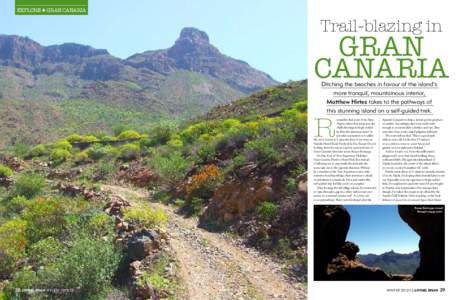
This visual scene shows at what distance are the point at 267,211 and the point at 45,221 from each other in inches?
189

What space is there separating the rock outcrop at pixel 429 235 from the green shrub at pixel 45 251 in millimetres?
5781

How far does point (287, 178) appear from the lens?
10.2 m

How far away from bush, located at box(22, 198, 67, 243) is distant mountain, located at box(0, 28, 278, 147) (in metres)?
37.3

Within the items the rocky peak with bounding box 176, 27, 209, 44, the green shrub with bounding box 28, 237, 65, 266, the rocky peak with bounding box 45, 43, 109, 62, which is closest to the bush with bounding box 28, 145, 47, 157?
the green shrub with bounding box 28, 237, 65, 266

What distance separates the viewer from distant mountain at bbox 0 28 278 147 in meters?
56.7

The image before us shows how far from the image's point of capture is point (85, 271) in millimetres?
7332

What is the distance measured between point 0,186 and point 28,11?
865cm

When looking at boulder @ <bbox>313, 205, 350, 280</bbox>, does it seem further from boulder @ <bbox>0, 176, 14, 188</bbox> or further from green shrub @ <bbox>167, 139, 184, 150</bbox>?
boulder @ <bbox>0, 176, 14, 188</bbox>

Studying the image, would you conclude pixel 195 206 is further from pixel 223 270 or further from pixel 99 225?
pixel 223 270

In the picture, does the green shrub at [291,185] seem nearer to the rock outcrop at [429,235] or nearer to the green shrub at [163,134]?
the rock outcrop at [429,235]

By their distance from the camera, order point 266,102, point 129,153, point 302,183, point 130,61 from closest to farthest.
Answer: point 302,183
point 129,153
point 266,102
point 130,61

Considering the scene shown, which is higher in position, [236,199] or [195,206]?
[236,199]

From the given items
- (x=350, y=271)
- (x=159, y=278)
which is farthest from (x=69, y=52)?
(x=350, y=271)

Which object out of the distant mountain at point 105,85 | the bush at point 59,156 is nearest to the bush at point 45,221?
the bush at point 59,156
